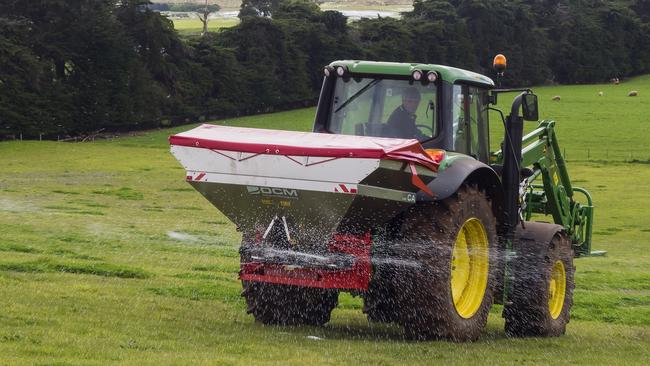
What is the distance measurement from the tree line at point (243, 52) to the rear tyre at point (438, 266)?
47.6 meters

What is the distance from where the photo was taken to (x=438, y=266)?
11.1 metres

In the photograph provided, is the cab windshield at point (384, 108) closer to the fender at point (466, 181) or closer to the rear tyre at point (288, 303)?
the fender at point (466, 181)

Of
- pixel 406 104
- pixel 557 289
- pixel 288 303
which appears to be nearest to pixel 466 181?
pixel 406 104

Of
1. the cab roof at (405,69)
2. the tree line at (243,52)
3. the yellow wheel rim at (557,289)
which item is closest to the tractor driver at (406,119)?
the cab roof at (405,69)

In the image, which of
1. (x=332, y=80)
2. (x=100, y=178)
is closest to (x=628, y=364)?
(x=332, y=80)

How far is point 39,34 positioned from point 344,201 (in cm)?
5456

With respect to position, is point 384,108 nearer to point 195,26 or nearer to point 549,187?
point 549,187

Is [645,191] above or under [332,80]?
under

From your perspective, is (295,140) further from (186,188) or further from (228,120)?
(228,120)

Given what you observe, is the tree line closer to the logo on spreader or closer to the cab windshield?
the cab windshield

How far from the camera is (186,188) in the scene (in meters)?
38.1

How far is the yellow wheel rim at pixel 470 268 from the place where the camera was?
38.8 feet

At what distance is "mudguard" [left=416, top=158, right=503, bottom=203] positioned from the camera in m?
11.0

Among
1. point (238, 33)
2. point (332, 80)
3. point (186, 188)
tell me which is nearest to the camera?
point (332, 80)
